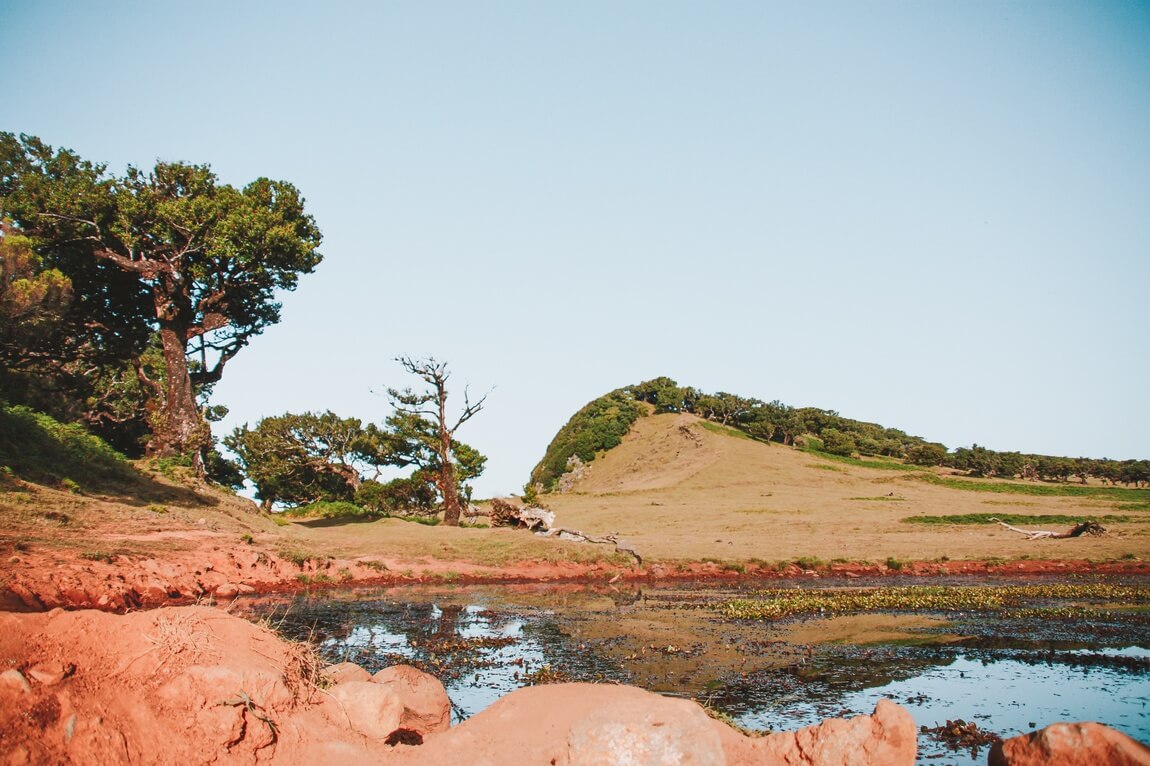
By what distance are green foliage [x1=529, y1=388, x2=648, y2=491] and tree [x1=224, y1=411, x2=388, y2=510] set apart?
1683 inches

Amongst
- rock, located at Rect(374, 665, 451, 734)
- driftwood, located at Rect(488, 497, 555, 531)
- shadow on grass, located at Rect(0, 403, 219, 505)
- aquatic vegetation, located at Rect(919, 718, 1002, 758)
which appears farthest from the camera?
driftwood, located at Rect(488, 497, 555, 531)

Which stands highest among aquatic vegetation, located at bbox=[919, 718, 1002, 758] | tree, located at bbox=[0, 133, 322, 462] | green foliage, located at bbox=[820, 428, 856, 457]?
tree, located at bbox=[0, 133, 322, 462]

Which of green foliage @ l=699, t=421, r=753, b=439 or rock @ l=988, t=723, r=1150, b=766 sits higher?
green foliage @ l=699, t=421, r=753, b=439

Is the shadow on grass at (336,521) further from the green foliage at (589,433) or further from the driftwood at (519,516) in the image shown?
the green foliage at (589,433)

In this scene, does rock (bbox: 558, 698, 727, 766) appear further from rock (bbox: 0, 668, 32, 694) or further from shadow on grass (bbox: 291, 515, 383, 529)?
shadow on grass (bbox: 291, 515, 383, 529)

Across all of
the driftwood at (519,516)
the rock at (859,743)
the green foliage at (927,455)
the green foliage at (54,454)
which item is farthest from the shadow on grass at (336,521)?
the green foliage at (927,455)

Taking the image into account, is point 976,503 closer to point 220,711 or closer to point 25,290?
point 220,711

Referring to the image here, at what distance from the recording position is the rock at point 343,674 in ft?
29.1

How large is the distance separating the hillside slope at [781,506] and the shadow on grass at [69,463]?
23.5m

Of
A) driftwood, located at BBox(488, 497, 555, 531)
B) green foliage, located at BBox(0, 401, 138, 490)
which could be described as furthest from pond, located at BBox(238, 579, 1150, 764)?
driftwood, located at BBox(488, 497, 555, 531)

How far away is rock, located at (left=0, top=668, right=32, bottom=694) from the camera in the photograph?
6324 mm

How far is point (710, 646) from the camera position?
50.3ft

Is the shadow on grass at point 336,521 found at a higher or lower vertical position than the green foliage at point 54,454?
lower

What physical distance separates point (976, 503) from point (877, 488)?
32.4ft
